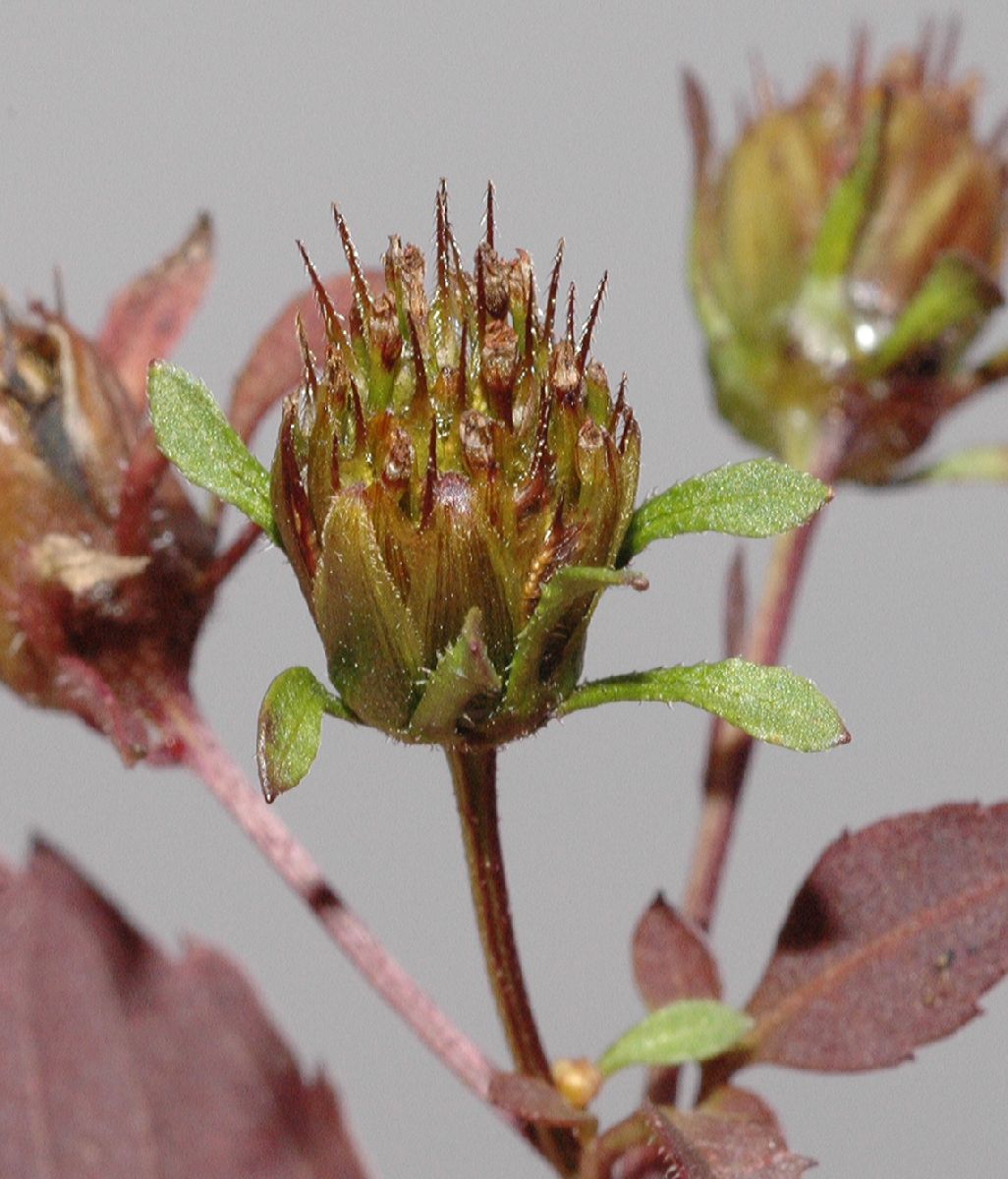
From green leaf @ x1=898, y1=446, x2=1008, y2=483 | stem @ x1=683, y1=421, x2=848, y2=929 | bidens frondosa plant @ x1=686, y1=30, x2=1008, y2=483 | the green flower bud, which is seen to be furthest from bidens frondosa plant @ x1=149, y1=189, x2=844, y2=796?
green leaf @ x1=898, y1=446, x2=1008, y2=483

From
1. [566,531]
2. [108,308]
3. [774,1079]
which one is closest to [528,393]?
[566,531]

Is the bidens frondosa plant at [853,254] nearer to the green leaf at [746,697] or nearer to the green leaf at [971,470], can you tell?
the green leaf at [971,470]

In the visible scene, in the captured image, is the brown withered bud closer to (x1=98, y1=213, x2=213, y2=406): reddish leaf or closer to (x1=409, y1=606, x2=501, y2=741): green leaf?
(x1=98, y1=213, x2=213, y2=406): reddish leaf

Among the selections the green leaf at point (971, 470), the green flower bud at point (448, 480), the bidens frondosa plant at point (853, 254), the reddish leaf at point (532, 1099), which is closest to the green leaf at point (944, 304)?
the bidens frondosa plant at point (853, 254)

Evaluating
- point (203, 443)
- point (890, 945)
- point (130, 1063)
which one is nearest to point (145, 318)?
point (203, 443)

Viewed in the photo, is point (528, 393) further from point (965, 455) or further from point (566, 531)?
point (965, 455)

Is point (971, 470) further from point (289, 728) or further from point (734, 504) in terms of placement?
point (289, 728)
